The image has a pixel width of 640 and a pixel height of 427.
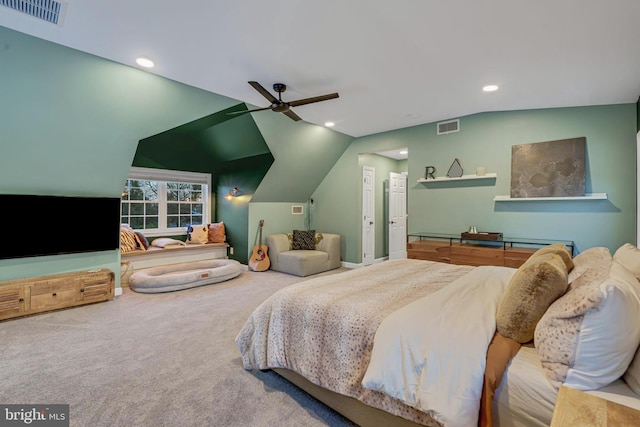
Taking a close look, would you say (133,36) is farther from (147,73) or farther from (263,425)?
(263,425)

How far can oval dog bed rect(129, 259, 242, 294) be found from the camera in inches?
169

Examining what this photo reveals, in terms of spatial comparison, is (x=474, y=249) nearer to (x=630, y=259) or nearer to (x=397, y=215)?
(x=630, y=259)

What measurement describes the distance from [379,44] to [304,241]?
4.09m

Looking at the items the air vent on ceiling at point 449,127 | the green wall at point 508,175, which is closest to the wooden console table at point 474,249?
the green wall at point 508,175

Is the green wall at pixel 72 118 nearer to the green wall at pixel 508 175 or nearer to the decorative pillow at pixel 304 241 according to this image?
the decorative pillow at pixel 304 241

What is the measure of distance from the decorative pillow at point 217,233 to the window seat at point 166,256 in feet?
0.43

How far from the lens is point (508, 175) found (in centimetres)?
415

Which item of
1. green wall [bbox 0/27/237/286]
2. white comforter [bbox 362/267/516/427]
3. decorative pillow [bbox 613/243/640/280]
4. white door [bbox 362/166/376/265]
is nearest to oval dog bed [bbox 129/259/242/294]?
green wall [bbox 0/27/237/286]

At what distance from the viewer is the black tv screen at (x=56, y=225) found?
10.9ft

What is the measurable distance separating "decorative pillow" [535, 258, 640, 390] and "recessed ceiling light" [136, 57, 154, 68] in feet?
12.0

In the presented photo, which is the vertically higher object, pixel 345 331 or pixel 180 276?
pixel 345 331

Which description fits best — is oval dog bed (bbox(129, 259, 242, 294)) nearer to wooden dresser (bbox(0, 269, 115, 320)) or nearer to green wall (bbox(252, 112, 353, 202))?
wooden dresser (bbox(0, 269, 115, 320))

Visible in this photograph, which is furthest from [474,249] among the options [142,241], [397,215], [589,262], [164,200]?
[164,200]

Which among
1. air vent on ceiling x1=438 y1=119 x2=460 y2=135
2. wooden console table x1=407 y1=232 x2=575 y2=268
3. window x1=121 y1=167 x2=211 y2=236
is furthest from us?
window x1=121 y1=167 x2=211 y2=236
